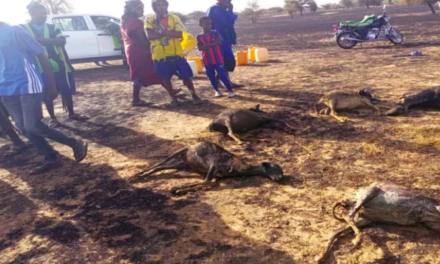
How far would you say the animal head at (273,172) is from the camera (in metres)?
3.38

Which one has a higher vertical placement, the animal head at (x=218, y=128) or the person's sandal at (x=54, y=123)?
the person's sandal at (x=54, y=123)

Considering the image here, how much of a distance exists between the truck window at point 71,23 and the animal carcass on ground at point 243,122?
8.82m

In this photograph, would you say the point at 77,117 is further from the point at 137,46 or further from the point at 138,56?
the point at 137,46

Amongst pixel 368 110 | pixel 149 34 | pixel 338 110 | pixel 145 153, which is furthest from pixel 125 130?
pixel 368 110

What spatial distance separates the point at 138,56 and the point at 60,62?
1320 mm

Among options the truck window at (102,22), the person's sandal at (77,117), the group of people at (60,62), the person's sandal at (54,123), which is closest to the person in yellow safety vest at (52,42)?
the group of people at (60,62)

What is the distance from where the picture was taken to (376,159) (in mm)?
3645

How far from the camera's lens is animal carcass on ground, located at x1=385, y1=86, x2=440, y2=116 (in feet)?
16.0

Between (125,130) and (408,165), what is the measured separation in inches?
152

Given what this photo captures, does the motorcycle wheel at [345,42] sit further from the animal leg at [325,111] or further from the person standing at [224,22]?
the animal leg at [325,111]

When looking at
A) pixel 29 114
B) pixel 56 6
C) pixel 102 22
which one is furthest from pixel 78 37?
pixel 56 6

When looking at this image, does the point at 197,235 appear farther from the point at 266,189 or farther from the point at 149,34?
the point at 149,34

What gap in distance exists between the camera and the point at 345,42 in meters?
11.9

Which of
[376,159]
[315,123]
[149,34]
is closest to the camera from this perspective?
[376,159]
